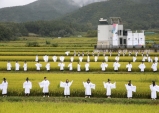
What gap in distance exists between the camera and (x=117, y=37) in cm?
5925

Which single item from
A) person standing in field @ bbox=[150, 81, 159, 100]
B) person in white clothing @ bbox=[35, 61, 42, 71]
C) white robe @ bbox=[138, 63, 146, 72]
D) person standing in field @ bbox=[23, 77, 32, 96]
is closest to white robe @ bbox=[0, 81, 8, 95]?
person standing in field @ bbox=[23, 77, 32, 96]

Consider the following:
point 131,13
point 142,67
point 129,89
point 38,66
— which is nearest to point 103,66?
point 142,67

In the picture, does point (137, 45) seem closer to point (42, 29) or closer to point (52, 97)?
point (52, 97)

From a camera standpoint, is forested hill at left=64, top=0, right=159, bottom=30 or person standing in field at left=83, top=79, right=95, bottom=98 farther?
forested hill at left=64, top=0, right=159, bottom=30

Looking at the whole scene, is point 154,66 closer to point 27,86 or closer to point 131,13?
point 27,86

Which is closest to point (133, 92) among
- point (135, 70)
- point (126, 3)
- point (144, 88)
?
point (144, 88)

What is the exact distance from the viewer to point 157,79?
78.3ft

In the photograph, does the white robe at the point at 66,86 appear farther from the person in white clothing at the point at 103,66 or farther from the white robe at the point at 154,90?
the person in white clothing at the point at 103,66

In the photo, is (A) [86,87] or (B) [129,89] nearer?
(B) [129,89]

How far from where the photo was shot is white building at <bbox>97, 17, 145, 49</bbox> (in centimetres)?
5900

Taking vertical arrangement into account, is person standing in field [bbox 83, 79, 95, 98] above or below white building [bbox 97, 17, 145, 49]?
below

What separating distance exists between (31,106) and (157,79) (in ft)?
41.9

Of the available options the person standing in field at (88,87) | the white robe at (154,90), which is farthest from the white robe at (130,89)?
the person standing in field at (88,87)

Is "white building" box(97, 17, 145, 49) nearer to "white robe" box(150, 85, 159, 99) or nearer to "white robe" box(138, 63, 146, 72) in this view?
"white robe" box(138, 63, 146, 72)
